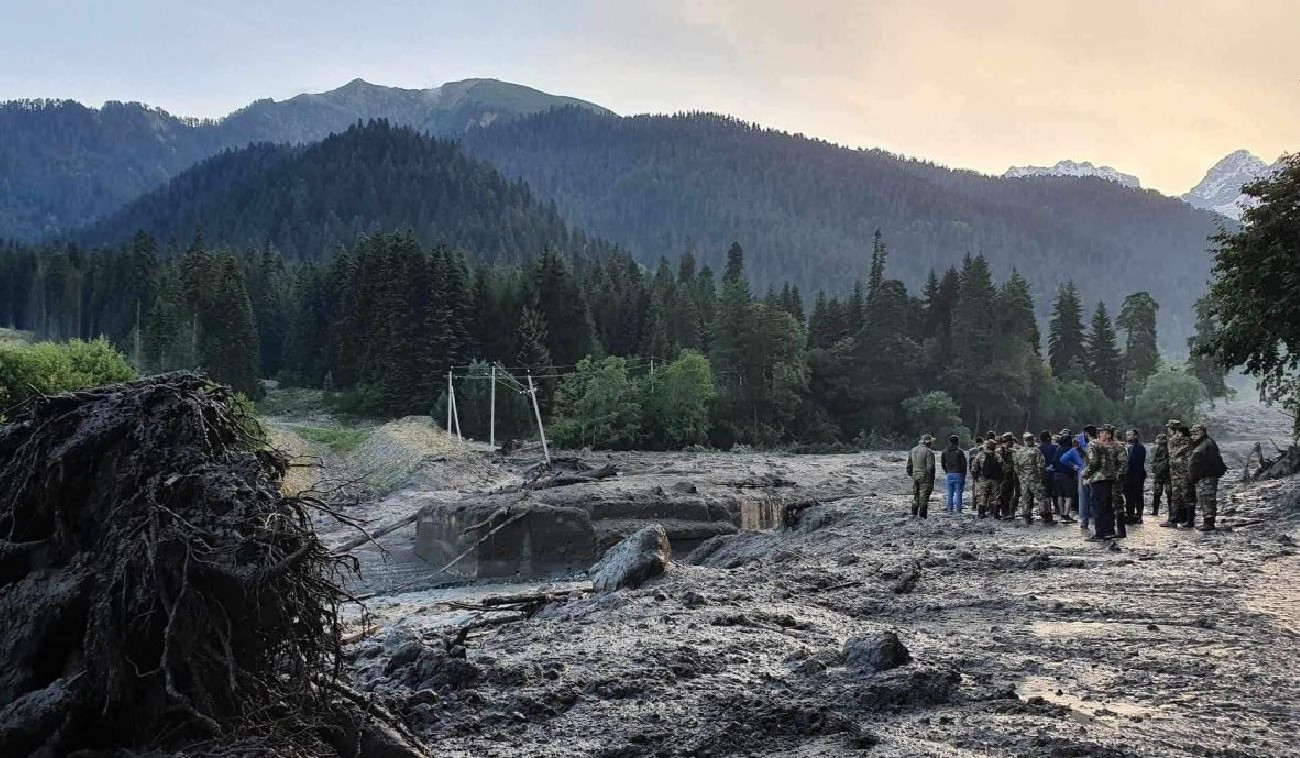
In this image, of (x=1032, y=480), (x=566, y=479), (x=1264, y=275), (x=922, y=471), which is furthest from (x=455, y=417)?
(x=1264, y=275)

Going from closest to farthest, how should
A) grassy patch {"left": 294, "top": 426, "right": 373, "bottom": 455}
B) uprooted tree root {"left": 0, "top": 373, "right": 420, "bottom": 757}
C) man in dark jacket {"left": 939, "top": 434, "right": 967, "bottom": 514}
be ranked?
1. uprooted tree root {"left": 0, "top": 373, "right": 420, "bottom": 757}
2. man in dark jacket {"left": 939, "top": 434, "right": 967, "bottom": 514}
3. grassy patch {"left": 294, "top": 426, "right": 373, "bottom": 455}

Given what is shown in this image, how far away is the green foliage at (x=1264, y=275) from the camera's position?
21484 millimetres

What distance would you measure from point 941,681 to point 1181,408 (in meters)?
78.5

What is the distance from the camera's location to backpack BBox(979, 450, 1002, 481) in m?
21.1

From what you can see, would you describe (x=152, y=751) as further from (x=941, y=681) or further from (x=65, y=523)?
(x=941, y=681)

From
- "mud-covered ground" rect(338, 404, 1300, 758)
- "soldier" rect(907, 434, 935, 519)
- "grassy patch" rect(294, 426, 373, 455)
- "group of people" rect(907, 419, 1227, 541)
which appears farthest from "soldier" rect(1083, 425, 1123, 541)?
"grassy patch" rect(294, 426, 373, 455)

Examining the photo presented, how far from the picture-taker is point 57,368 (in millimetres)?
31297

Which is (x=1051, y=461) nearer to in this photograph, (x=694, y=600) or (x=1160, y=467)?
(x=1160, y=467)

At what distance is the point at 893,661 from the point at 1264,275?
713 inches

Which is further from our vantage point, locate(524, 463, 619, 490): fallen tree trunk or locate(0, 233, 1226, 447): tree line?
locate(0, 233, 1226, 447): tree line

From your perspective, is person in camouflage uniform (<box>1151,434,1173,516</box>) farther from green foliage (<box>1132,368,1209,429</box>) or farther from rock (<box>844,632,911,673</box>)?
green foliage (<box>1132,368,1209,429</box>)

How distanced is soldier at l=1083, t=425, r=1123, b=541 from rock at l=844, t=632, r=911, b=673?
9248mm

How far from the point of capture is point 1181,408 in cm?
7619

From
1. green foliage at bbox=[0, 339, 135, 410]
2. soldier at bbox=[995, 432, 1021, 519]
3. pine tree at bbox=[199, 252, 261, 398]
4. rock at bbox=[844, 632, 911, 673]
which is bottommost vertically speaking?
rock at bbox=[844, 632, 911, 673]
